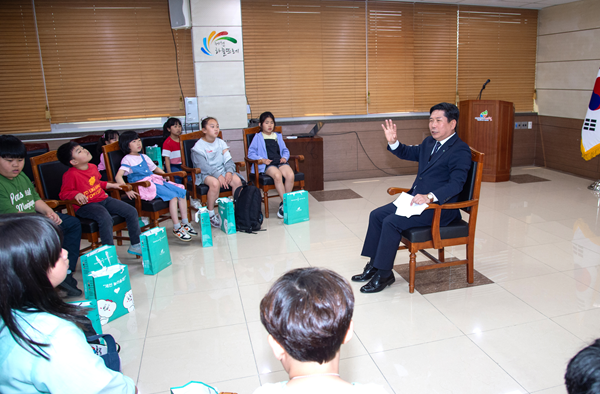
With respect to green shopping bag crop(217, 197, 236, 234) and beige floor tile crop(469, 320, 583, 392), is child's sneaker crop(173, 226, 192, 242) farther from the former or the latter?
beige floor tile crop(469, 320, 583, 392)

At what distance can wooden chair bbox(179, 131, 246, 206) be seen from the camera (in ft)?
15.3

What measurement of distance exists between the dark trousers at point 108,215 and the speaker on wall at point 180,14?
119 inches

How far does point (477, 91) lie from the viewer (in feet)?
24.3

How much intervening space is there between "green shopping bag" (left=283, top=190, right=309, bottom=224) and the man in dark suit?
61.8 inches

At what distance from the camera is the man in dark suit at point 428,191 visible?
306 cm

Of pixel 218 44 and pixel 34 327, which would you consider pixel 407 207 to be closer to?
pixel 34 327

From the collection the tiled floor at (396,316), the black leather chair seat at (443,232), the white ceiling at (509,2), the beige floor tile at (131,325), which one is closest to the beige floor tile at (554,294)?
the tiled floor at (396,316)

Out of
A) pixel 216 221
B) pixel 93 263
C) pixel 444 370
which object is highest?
pixel 93 263

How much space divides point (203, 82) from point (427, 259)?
385 centimetres

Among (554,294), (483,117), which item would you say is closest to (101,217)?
(554,294)

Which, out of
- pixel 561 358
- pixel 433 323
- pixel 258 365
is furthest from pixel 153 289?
pixel 561 358

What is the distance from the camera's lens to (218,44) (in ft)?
19.4

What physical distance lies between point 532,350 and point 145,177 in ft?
11.0

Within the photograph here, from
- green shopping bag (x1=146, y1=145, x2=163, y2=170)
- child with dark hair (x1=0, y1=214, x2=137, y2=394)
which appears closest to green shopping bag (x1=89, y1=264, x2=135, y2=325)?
child with dark hair (x1=0, y1=214, x2=137, y2=394)
